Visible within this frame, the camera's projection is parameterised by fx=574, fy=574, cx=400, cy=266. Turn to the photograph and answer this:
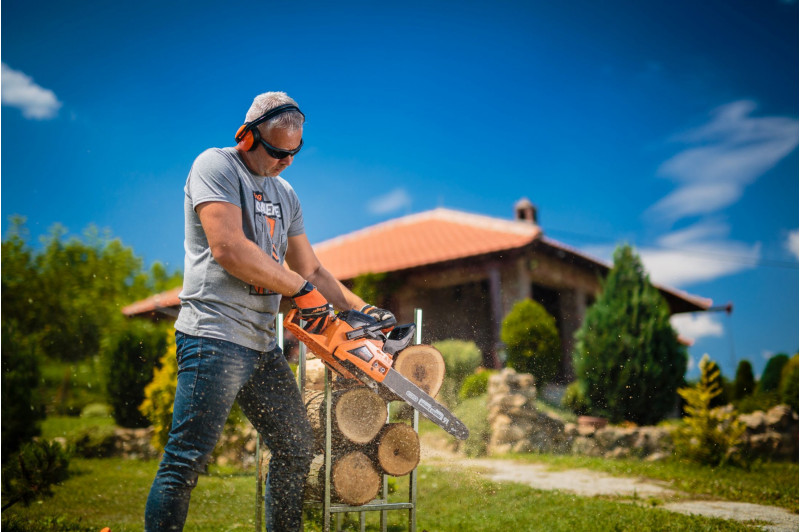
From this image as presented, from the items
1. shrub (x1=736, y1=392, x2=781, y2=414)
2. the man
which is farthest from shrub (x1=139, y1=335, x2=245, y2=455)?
shrub (x1=736, y1=392, x2=781, y2=414)

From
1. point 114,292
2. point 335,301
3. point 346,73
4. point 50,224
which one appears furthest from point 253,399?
point 114,292

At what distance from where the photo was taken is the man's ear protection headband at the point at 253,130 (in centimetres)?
187

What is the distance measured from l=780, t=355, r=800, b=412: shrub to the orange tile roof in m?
3.69

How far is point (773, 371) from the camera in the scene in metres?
8.62

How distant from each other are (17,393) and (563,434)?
221 inches

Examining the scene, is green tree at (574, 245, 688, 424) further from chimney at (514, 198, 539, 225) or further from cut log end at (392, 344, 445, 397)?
chimney at (514, 198, 539, 225)

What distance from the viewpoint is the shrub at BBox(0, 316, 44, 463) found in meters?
5.66

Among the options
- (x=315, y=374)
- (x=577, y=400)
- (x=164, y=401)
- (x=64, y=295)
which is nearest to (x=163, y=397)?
(x=164, y=401)

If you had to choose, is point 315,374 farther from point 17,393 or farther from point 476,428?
point 17,393

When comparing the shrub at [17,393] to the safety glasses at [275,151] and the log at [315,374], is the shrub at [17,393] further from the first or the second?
the safety glasses at [275,151]

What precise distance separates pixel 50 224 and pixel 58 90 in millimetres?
8700

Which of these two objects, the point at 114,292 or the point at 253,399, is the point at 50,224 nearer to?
the point at 114,292

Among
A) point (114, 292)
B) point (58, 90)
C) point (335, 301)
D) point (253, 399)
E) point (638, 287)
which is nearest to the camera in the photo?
point (253, 399)

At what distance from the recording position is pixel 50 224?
15.1m
